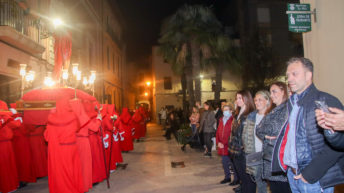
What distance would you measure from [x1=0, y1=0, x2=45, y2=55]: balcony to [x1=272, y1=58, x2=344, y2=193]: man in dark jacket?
9.44 metres

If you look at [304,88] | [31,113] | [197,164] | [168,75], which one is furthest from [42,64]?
[168,75]

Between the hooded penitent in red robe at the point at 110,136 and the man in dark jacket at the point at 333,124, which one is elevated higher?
the man in dark jacket at the point at 333,124

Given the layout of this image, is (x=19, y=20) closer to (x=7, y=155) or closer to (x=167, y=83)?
(x=7, y=155)

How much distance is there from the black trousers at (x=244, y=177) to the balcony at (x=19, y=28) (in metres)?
8.58

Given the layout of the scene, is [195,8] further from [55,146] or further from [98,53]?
[55,146]

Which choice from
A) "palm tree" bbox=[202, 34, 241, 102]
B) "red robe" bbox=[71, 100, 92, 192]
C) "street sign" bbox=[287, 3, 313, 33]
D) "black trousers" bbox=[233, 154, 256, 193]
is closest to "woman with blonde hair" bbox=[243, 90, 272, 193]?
"black trousers" bbox=[233, 154, 256, 193]

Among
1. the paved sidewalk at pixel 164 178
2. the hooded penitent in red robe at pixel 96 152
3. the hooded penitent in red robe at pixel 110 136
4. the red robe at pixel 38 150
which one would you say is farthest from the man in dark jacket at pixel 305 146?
the red robe at pixel 38 150

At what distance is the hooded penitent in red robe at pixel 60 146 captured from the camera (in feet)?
18.4

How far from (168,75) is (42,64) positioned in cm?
2473

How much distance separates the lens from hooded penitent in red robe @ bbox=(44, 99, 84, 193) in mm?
5609

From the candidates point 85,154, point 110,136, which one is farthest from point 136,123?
point 85,154

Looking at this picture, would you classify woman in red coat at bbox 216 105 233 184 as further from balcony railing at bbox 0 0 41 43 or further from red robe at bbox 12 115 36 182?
balcony railing at bbox 0 0 41 43

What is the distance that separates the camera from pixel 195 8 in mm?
17828

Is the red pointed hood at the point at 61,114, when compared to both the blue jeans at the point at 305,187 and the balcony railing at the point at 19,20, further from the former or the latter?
the balcony railing at the point at 19,20
